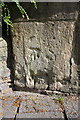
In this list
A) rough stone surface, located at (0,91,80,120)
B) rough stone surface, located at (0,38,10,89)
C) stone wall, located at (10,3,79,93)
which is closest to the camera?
rough stone surface, located at (0,91,80,120)

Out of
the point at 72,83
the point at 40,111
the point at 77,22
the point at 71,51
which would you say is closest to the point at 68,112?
the point at 40,111

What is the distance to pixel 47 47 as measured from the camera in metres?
3.07

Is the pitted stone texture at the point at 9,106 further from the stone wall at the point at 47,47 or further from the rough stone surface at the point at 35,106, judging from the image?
the stone wall at the point at 47,47

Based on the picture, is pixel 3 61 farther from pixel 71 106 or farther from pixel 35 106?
pixel 71 106

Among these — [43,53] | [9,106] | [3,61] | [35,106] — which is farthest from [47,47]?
[9,106]

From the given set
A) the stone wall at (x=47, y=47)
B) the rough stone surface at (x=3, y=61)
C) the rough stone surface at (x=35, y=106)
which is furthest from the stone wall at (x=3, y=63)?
the rough stone surface at (x=35, y=106)

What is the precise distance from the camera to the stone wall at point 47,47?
2928 mm

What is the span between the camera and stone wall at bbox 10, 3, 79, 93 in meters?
2.93

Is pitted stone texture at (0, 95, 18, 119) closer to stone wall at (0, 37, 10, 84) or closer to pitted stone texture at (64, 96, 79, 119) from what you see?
stone wall at (0, 37, 10, 84)

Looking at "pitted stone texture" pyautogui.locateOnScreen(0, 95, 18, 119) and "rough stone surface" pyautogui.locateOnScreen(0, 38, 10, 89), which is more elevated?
"rough stone surface" pyautogui.locateOnScreen(0, 38, 10, 89)

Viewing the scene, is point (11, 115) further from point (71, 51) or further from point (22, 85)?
point (71, 51)

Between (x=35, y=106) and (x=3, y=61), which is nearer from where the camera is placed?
(x=35, y=106)

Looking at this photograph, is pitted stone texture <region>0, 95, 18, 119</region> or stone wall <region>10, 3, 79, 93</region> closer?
pitted stone texture <region>0, 95, 18, 119</region>

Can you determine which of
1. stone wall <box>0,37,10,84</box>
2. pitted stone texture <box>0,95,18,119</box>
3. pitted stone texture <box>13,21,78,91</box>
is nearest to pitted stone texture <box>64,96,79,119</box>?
pitted stone texture <box>13,21,78,91</box>
